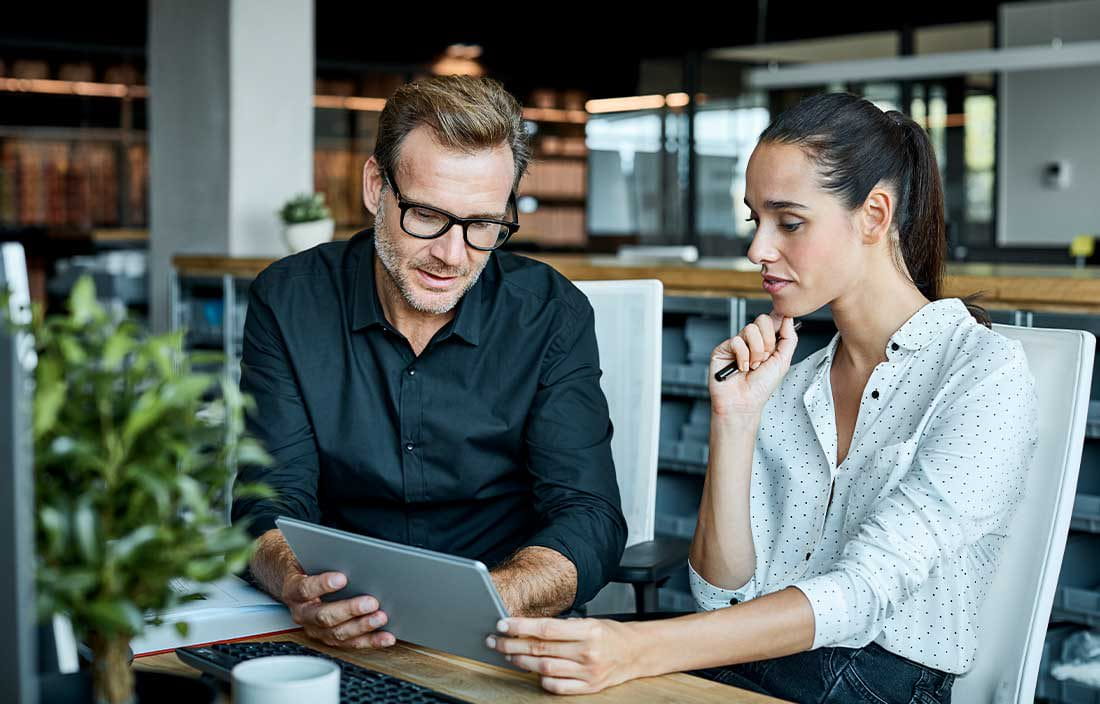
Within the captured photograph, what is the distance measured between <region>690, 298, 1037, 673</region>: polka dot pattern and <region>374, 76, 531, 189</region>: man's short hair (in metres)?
0.55

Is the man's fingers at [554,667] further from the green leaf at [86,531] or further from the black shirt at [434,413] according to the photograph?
the black shirt at [434,413]

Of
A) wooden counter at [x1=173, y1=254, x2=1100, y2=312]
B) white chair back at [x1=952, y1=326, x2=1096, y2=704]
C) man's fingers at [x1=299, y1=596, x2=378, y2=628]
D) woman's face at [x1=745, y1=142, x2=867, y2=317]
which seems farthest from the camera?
wooden counter at [x1=173, y1=254, x2=1100, y2=312]

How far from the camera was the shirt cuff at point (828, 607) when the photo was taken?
1.36 meters

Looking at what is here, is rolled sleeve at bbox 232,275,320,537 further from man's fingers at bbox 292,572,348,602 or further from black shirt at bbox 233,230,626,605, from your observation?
man's fingers at bbox 292,572,348,602

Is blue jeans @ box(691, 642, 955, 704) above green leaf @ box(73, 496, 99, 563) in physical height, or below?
below

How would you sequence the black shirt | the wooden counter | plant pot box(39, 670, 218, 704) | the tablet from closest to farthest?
plant pot box(39, 670, 218, 704) < the tablet < the black shirt < the wooden counter

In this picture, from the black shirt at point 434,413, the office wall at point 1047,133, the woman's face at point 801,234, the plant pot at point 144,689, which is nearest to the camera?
the plant pot at point 144,689

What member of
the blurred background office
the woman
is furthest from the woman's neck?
the blurred background office

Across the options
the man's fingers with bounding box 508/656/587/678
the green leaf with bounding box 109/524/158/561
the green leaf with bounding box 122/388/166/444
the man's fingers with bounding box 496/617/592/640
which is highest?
the green leaf with bounding box 122/388/166/444

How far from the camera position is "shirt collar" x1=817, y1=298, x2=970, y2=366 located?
1.60 metres

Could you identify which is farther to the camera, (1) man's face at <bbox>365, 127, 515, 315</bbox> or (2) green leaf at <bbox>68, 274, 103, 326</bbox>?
(1) man's face at <bbox>365, 127, 515, 315</bbox>

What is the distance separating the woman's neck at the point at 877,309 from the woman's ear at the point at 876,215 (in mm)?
59

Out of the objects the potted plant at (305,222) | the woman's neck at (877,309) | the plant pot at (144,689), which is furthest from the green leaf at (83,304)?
the potted plant at (305,222)

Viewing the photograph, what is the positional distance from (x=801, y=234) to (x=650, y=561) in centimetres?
58
